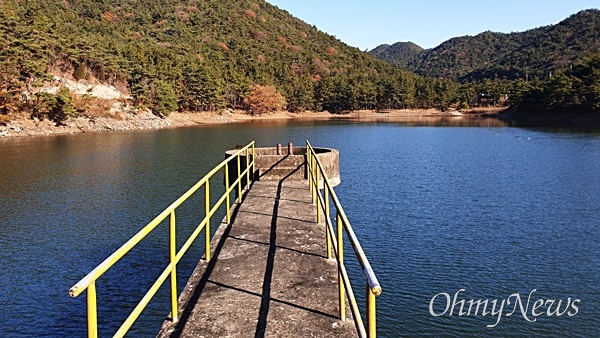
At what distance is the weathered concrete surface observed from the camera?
5.36 metres

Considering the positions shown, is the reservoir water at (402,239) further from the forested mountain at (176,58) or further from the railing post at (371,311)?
the forested mountain at (176,58)

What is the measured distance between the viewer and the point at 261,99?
114m

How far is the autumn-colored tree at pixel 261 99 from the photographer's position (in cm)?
11406

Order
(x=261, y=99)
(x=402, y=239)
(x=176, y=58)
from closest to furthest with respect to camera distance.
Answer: (x=402, y=239) → (x=176, y=58) → (x=261, y=99)

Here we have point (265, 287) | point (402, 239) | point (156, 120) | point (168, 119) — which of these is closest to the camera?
point (265, 287)

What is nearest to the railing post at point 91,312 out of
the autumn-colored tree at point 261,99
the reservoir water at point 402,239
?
the reservoir water at point 402,239

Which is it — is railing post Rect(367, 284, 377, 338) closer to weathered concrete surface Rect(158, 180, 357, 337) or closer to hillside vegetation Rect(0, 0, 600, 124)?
weathered concrete surface Rect(158, 180, 357, 337)

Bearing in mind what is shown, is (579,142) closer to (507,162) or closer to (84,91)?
(507,162)

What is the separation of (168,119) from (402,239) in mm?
78875

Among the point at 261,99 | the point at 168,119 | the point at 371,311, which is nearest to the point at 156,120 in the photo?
the point at 168,119

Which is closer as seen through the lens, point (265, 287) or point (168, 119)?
point (265, 287)

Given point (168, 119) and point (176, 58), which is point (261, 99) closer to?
point (176, 58)

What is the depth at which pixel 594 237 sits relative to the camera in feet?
54.4

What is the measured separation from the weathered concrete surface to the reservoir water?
3292 millimetres
